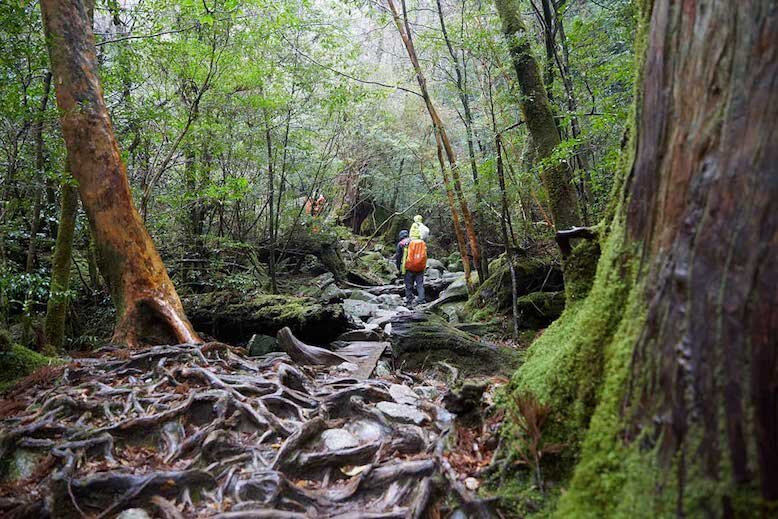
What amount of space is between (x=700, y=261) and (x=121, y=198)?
7.90m

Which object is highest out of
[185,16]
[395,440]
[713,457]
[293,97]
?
[185,16]

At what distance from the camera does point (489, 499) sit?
2.51 metres

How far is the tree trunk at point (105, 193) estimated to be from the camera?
692 centimetres

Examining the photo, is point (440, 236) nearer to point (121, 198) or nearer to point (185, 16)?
point (185, 16)

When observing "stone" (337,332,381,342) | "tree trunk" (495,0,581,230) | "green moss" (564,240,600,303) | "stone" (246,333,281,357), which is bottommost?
"stone" (337,332,381,342)

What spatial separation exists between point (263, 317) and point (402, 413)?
5.56m

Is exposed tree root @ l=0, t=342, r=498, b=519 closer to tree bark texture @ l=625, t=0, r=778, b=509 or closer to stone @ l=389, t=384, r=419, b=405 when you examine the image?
stone @ l=389, t=384, r=419, b=405

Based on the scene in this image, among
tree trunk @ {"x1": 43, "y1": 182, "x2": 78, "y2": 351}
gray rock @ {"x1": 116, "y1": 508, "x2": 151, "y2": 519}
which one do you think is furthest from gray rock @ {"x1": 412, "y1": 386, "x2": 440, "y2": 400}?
tree trunk @ {"x1": 43, "y1": 182, "x2": 78, "y2": 351}

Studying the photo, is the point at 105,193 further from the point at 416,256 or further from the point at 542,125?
the point at 416,256

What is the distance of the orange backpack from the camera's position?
1337 centimetres

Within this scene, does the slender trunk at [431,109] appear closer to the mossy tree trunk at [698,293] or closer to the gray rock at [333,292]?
the gray rock at [333,292]

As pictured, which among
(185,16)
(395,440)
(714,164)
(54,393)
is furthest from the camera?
(185,16)

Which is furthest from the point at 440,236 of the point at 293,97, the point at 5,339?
the point at 5,339

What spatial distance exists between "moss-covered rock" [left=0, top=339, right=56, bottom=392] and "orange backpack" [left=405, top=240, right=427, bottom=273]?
923cm
